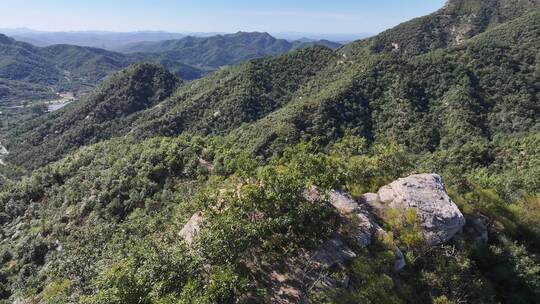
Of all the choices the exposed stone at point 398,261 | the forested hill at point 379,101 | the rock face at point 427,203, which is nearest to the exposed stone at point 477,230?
the rock face at point 427,203

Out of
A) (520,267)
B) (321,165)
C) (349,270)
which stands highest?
(321,165)

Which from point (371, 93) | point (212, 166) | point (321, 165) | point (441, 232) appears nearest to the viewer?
point (441, 232)

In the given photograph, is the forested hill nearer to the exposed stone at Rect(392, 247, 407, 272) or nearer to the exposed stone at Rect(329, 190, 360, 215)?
the exposed stone at Rect(329, 190, 360, 215)

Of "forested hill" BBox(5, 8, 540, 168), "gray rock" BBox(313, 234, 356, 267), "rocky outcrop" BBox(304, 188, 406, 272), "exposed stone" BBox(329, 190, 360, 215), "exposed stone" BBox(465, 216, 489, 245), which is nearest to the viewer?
"gray rock" BBox(313, 234, 356, 267)

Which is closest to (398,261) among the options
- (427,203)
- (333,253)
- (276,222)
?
(333,253)

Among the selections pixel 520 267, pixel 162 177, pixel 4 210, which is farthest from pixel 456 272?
pixel 4 210

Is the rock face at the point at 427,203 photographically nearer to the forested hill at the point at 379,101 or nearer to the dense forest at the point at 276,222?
the dense forest at the point at 276,222

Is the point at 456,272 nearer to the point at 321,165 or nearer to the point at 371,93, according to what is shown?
the point at 321,165

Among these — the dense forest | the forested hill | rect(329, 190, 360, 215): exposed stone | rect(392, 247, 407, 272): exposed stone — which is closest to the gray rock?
the dense forest
